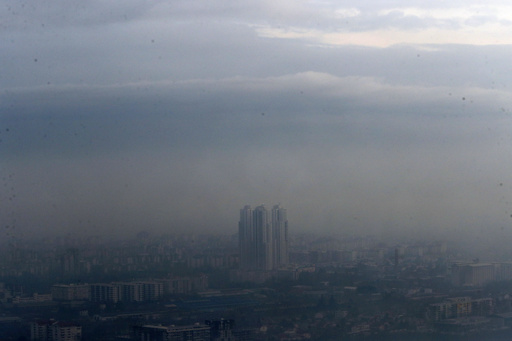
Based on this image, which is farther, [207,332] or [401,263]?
[401,263]

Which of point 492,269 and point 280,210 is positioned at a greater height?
point 280,210

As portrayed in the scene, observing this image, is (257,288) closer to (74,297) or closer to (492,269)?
(74,297)

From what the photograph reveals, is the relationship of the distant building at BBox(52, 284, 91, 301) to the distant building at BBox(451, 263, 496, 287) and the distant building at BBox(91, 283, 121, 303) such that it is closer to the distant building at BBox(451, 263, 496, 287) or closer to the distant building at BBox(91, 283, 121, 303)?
the distant building at BBox(91, 283, 121, 303)

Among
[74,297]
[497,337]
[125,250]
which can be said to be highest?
[125,250]

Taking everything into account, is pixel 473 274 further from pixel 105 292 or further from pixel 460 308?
pixel 105 292

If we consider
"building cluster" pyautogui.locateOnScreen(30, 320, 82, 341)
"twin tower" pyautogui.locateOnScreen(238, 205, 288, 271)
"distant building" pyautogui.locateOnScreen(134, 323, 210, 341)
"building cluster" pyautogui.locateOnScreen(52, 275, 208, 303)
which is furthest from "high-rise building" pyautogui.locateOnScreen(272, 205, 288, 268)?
"building cluster" pyautogui.locateOnScreen(30, 320, 82, 341)

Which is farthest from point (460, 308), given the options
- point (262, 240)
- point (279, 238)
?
point (262, 240)

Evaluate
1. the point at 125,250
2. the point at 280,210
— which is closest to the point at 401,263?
the point at 280,210
